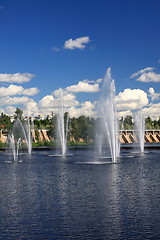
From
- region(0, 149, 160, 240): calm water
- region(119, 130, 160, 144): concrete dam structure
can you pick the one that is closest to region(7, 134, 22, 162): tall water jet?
region(0, 149, 160, 240): calm water

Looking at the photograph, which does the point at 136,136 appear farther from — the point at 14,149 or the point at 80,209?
the point at 80,209

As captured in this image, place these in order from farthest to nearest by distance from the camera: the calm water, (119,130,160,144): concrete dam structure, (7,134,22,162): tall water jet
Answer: (119,130,160,144): concrete dam structure
(7,134,22,162): tall water jet
the calm water

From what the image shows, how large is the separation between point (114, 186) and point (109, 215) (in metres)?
8.11

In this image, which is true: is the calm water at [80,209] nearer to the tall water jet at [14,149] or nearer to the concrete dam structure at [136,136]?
the tall water jet at [14,149]

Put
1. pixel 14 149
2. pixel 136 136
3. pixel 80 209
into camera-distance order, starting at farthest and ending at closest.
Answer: pixel 136 136 < pixel 14 149 < pixel 80 209

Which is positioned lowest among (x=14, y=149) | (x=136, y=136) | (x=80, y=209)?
(x=80, y=209)

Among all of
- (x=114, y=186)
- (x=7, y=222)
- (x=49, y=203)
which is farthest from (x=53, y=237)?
(x=114, y=186)

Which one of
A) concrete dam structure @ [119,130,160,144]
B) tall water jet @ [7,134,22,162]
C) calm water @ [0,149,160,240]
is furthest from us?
concrete dam structure @ [119,130,160,144]

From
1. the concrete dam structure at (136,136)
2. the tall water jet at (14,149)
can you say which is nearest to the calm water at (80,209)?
the tall water jet at (14,149)

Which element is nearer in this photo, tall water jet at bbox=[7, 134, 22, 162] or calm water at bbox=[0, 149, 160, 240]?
calm water at bbox=[0, 149, 160, 240]

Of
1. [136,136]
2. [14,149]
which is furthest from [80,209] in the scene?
[136,136]

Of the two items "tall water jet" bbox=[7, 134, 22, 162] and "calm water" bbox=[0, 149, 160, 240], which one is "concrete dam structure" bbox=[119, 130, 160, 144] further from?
"calm water" bbox=[0, 149, 160, 240]

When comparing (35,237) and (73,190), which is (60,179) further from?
(35,237)

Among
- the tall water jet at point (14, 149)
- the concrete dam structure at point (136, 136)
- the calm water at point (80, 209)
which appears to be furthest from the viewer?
the concrete dam structure at point (136, 136)
